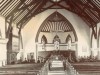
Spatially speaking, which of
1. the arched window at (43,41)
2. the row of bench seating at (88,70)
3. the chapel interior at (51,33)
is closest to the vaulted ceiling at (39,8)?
the chapel interior at (51,33)

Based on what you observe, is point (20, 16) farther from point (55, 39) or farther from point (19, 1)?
point (55, 39)

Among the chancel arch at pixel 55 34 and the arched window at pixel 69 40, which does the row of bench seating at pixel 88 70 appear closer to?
the chancel arch at pixel 55 34

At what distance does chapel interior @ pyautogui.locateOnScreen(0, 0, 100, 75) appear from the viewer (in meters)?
27.7

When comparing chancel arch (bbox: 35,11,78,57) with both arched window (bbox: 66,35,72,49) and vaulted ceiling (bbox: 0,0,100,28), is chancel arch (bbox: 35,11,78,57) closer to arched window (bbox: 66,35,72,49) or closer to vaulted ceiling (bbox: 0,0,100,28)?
arched window (bbox: 66,35,72,49)

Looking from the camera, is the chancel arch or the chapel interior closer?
the chapel interior

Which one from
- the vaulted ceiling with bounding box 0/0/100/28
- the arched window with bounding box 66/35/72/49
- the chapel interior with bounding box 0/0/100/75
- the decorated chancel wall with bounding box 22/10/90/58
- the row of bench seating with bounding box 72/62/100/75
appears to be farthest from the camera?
the arched window with bounding box 66/35/72/49

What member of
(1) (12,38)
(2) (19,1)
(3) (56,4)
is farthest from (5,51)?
(3) (56,4)

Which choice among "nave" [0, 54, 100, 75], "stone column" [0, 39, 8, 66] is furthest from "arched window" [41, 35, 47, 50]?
"nave" [0, 54, 100, 75]

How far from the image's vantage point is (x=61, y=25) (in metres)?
40.2

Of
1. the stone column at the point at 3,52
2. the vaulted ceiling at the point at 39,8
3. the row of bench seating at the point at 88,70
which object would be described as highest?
the vaulted ceiling at the point at 39,8

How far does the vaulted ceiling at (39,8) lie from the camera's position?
83.4 feet

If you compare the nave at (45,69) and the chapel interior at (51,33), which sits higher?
the chapel interior at (51,33)

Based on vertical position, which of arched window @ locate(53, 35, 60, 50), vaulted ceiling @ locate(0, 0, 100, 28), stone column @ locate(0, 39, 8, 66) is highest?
vaulted ceiling @ locate(0, 0, 100, 28)

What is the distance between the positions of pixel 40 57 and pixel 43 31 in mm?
4149
